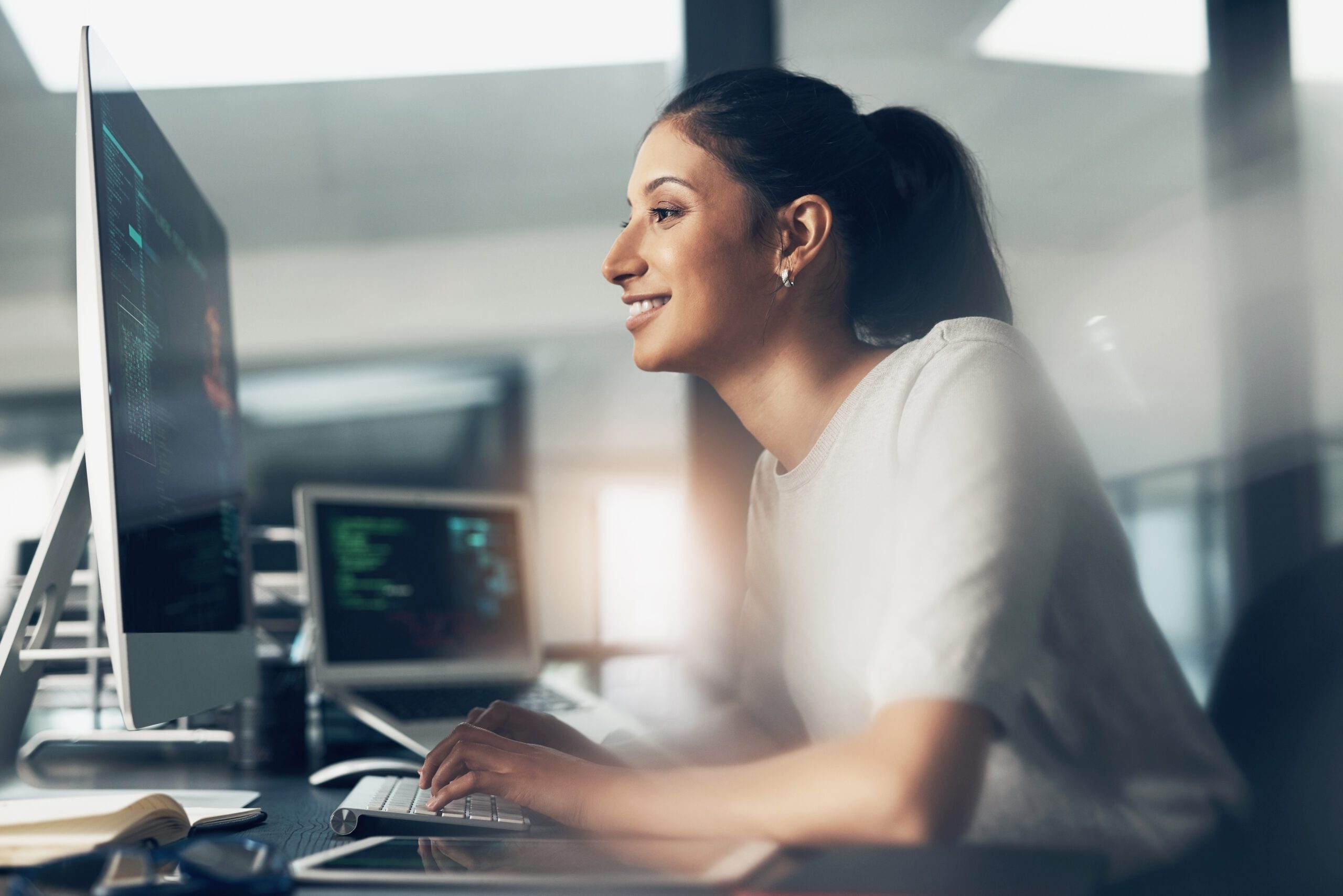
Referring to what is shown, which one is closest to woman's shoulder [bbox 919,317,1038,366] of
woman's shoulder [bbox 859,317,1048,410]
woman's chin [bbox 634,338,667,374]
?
woman's shoulder [bbox 859,317,1048,410]

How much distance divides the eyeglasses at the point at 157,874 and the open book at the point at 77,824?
6 cm

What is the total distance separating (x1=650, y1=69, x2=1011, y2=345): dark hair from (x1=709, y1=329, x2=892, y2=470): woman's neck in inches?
1.8

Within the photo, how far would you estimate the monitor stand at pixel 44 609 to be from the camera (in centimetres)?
66

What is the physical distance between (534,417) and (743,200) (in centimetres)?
144

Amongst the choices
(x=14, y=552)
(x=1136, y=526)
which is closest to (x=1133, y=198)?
(x=1136, y=526)

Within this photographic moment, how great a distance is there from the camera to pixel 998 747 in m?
0.51

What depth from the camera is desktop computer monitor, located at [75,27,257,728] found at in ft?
1.86

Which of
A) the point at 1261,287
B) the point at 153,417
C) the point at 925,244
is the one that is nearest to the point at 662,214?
the point at 925,244

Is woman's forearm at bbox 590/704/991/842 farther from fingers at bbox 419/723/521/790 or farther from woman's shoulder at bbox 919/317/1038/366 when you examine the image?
woman's shoulder at bbox 919/317/1038/366

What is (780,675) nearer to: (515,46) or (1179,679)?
(1179,679)

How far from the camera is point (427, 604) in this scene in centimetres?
134

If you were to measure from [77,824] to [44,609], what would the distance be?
28 centimetres

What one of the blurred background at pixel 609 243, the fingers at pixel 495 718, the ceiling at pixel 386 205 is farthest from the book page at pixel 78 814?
the ceiling at pixel 386 205

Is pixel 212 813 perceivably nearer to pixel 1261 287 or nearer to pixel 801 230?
pixel 801 230
